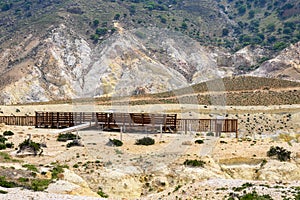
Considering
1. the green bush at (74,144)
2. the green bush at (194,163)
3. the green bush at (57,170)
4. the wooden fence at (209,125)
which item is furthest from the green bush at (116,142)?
the wooden fence at (209,125)

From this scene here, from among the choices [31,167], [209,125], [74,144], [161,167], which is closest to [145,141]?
[74,144]

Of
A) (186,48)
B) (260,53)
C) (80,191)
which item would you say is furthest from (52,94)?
(80,191)

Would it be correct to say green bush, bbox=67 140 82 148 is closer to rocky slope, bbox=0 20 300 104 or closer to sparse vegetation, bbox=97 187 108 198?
sparse vegetation, bbox=97 187 108 198

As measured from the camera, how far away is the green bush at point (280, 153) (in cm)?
2383

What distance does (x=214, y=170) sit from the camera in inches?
862

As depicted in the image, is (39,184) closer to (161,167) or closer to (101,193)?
(101,193)

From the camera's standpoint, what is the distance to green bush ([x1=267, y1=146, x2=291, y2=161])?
78.2 ft

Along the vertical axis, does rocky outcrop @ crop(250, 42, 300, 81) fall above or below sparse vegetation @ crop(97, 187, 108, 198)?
above

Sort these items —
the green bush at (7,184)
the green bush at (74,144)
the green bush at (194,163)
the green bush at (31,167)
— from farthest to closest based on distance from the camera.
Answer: the green bush at (74,144)
the green bush at (194,163)
the green bush at (31,167)
the green bush at (7,184)

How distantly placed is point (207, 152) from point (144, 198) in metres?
8.20

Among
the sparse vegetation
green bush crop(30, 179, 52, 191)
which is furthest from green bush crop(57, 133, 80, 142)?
green bush crop(30, 179, 52, 191)

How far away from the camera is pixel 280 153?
949 inches

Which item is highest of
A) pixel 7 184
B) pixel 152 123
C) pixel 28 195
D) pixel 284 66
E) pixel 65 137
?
pixel 284 66

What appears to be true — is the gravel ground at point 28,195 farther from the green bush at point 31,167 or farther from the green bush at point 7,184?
the green bush at point 31,167
